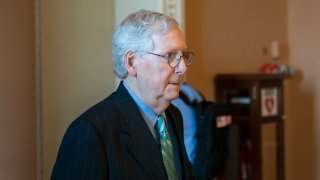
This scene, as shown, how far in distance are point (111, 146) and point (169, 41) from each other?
33cm

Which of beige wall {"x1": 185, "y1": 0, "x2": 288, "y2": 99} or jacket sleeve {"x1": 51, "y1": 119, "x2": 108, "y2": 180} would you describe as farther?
beige wall {"x1": 185, "y1": 0, "x2": 288, "y2": 99}

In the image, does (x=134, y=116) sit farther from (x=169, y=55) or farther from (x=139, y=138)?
(x=169, y=55)

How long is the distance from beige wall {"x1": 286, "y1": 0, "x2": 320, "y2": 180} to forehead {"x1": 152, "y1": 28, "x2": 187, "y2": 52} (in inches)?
119

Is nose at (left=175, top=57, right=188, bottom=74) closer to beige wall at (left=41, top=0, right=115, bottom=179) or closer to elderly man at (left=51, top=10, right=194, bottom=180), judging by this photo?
elderly man at (left=51, top=10, right=194, bottom=180)

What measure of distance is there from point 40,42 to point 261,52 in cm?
242

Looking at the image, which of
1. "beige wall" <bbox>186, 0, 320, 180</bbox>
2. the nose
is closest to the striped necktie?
the nose

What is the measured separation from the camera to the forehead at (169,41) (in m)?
1.18

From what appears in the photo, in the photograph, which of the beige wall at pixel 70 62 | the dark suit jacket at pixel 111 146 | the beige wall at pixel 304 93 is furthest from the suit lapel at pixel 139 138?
the beige wall at pixel 304 93

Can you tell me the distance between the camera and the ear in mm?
1208

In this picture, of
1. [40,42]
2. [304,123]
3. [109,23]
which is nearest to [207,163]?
[109,23]

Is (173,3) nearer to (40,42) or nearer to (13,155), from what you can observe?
(40,42)

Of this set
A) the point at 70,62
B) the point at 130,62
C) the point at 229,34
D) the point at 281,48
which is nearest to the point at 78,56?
the point at 70,62

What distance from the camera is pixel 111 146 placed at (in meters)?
1.11

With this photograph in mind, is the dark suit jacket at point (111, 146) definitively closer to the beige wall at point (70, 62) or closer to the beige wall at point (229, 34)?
the beige wall at point (70, 62)
